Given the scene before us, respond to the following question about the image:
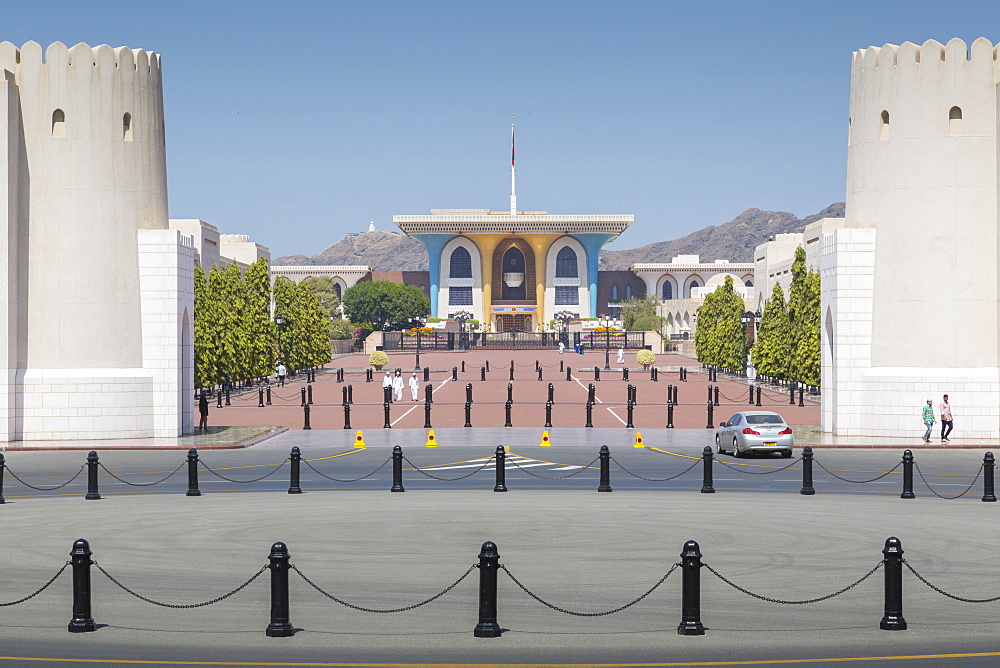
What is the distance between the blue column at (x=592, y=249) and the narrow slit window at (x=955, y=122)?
12325 centimetres

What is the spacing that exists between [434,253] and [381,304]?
1431 cm

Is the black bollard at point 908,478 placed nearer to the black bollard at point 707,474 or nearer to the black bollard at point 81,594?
the black bollard at point 707,474

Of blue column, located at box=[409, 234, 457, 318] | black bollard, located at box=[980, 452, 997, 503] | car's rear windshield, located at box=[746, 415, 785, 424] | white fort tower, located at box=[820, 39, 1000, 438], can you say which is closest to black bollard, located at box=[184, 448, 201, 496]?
black bollard, located at box=[980, 452, 997, 503]

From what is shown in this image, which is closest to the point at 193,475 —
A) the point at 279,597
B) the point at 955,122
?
the point at 279,597

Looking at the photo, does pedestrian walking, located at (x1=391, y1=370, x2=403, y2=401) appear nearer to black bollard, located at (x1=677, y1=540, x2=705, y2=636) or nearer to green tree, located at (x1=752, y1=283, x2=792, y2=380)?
green tree, located at (x1=752, y1=283, x2=792, y2=380)

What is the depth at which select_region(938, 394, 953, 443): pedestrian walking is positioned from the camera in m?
30.4

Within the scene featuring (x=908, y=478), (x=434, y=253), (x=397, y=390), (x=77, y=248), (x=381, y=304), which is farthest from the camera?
(x=434, y=253)

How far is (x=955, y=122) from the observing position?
31.8 metres

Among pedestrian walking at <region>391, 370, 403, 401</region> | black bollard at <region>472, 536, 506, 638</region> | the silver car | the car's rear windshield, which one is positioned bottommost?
pedestrian walking at <region>391, 370, 403, 401</region>

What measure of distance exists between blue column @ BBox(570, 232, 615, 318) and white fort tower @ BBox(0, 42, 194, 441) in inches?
4940

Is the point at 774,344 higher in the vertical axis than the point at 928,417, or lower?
higher

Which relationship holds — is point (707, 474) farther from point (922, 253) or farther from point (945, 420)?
point (922, 253)

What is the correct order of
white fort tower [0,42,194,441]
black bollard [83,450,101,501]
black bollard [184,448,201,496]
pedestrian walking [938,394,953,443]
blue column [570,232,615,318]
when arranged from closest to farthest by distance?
black bollard [83,450,101,501]
black bollard [184,448,201,496]
pedestrian walking [938,394,953,443]
white fort tower [0,42,194,441]
blue column [570,232,615,318]

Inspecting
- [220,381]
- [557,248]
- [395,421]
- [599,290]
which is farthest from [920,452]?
[599,290]
